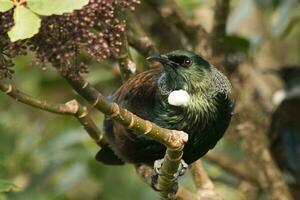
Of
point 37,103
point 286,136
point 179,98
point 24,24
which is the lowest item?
point 286,136

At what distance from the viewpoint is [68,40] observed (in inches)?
74.5

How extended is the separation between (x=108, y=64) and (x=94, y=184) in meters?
1.03

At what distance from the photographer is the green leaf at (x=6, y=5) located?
1.65 meters

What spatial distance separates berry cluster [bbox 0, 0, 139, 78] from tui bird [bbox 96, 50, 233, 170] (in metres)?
0.34

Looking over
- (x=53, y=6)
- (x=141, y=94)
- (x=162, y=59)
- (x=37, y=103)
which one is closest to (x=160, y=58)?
(x=162, y=59)

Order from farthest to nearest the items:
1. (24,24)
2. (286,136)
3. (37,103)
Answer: (286,136)
(37,103)
(24,24)

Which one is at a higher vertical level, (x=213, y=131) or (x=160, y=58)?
(x=160, y=58)

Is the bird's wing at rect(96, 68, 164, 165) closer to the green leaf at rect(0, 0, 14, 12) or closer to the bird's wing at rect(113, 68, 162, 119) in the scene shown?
the bird's wing at rect(113, 68, 162, 119)

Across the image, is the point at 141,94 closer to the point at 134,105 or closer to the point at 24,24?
the point at 134,105

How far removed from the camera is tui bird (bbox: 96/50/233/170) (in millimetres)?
2363

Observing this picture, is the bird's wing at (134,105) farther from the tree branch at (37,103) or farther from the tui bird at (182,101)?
the tree branch at (37,103)

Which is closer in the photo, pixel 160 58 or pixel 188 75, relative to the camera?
pixel 160 58

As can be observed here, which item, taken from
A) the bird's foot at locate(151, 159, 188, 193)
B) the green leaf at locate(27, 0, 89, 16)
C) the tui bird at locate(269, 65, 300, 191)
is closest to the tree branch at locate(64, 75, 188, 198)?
the bird's foot at locate(151, 159, 188, 193)

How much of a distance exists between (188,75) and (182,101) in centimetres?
8
